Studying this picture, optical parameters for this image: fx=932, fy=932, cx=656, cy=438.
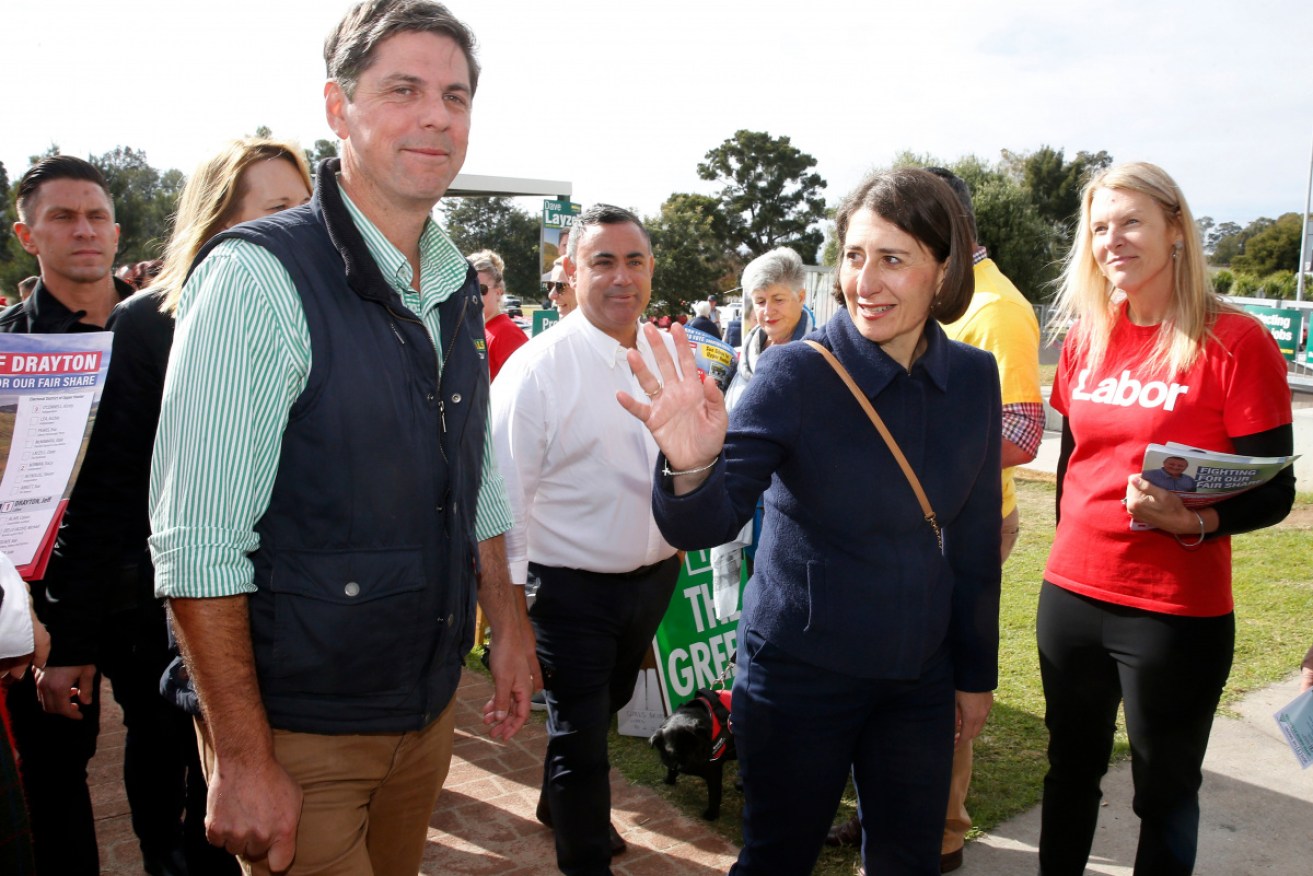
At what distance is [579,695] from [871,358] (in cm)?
167

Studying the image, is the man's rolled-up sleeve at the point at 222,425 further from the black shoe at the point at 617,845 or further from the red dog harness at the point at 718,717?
the red dog harness at the point at 718,717

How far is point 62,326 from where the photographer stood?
3.40 meters

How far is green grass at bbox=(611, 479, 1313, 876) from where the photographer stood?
4129mm

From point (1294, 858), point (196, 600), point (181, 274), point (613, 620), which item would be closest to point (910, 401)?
point (613, 620)

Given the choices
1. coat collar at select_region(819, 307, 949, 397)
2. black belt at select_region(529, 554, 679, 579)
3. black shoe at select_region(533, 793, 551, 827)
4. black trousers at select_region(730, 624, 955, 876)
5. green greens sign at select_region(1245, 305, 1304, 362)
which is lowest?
black shoe at select_region(533, 793, 551, 827)

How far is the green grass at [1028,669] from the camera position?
413cm

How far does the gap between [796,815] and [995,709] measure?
122 inches

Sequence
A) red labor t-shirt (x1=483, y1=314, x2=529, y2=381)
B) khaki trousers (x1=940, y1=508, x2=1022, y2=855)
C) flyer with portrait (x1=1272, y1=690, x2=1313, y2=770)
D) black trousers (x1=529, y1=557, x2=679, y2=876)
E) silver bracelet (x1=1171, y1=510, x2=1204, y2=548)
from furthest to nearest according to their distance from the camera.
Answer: red labor t-shirt (x1=483, y1=314, x2=529, y2=381), khaki trousers (x1=940, y1=508, x2=1022, y2=855), black trousers (x1=529, y1=557, x2=679, y2=876), silver bracelet (x1=1171, y1=510, x2=1204, y2=548), flyer with portrait (x1=1272, y1=690, x2=1313, y2=770)

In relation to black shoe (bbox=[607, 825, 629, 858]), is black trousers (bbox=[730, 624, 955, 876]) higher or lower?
higher

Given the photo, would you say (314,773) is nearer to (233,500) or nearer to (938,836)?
(233,500)

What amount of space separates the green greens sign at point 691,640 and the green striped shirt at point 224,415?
3382mm

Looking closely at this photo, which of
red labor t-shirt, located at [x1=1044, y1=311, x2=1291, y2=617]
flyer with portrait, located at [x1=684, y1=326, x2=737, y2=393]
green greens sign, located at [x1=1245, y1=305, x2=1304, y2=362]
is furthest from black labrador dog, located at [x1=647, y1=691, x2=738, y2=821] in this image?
green greens sign, located at [x1=1245, y1=305, x2=1304, y2=362]

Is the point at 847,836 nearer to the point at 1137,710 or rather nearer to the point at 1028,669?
the point at 1137,710

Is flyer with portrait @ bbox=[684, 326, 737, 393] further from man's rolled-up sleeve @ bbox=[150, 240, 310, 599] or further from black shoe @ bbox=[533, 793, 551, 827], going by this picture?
man's rolled-up sleeve @ bbox=[150, 240, 310, 599]
